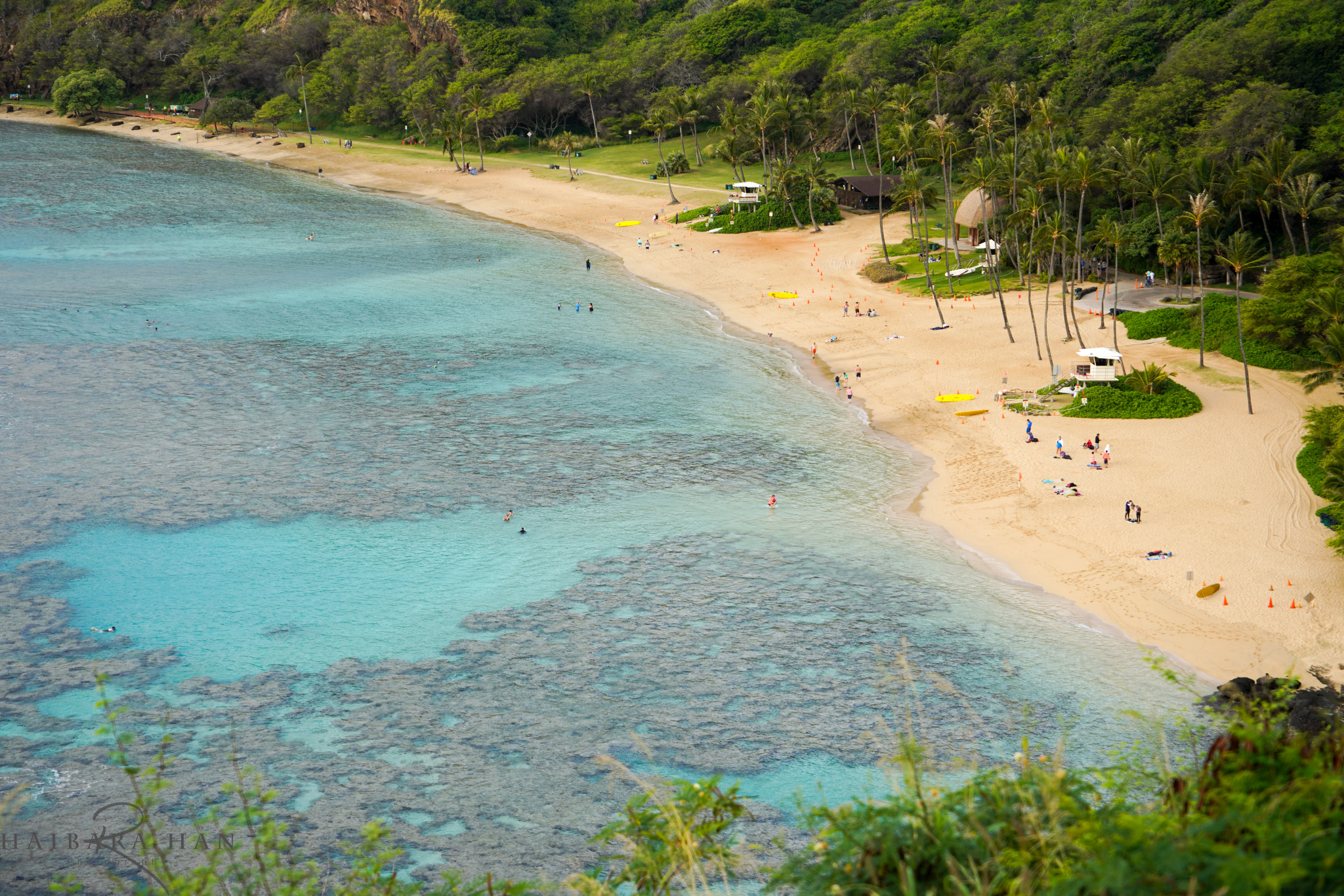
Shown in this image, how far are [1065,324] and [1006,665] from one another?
29.7 meters

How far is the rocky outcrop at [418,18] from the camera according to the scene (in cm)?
Answer: 13775

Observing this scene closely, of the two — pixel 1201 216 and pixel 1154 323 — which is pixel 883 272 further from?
pixel 1201 216

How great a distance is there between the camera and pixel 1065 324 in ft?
182

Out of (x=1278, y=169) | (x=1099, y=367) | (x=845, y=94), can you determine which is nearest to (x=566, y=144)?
(x=845, y=94)

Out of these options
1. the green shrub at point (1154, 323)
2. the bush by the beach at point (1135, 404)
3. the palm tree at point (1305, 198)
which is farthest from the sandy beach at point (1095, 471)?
the palm tree at point (1305, 198)

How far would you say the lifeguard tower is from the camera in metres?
90.7

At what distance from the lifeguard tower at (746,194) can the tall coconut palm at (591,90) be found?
3420cm

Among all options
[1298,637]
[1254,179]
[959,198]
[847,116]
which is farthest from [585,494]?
[847,116]

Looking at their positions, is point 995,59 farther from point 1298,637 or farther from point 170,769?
point 170,769

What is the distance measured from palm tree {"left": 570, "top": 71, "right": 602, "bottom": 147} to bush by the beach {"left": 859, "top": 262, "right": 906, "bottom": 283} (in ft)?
190

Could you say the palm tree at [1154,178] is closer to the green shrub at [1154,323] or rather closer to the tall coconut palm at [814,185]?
the green shrub at [1154,323]

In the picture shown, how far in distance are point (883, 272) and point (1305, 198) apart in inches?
1017

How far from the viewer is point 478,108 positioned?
391 ft

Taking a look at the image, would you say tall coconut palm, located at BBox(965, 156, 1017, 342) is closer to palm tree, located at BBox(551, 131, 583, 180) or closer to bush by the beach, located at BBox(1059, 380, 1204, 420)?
bush by the beach, located at BBox(1059, 380, 1204, 420)
